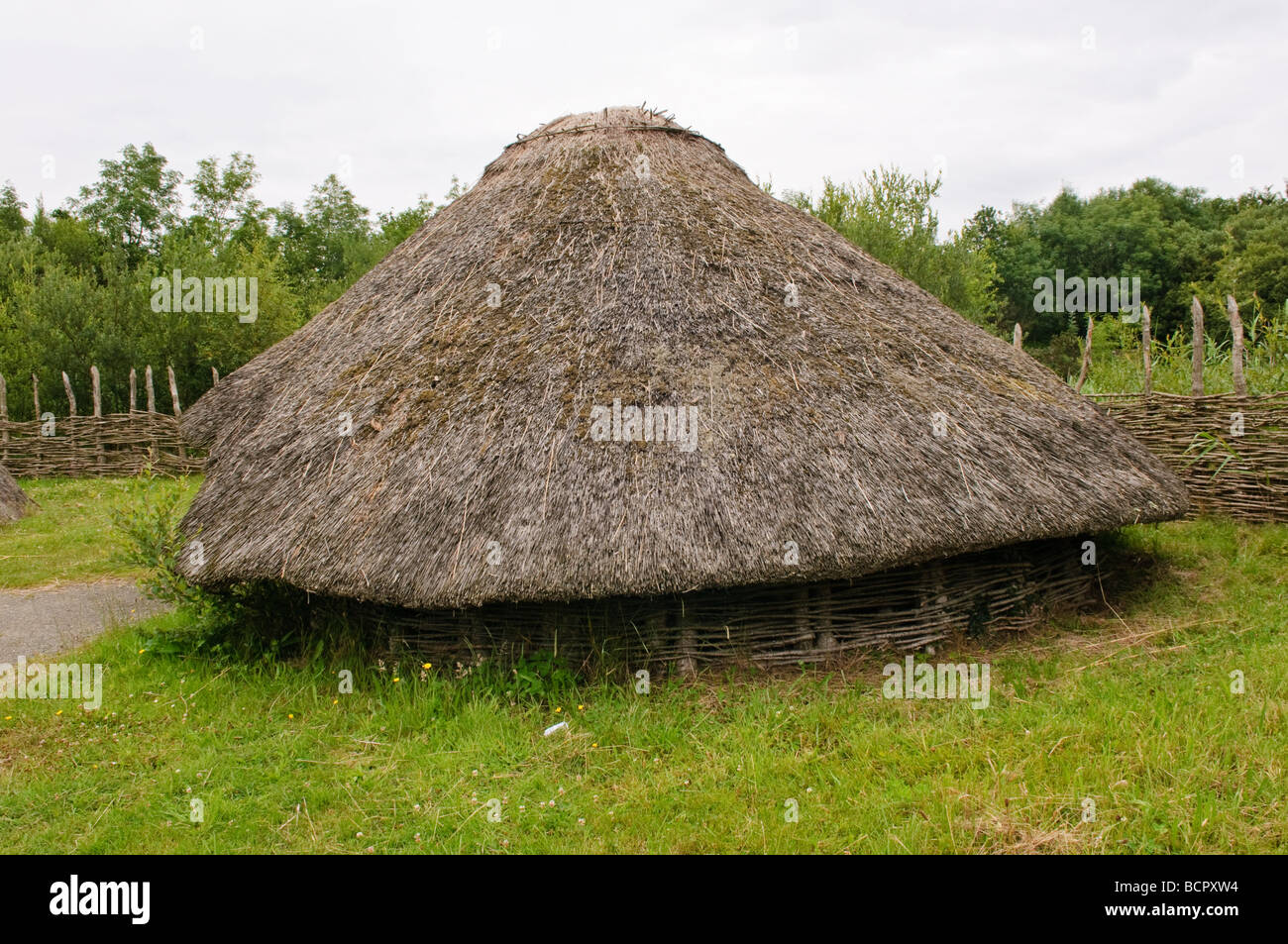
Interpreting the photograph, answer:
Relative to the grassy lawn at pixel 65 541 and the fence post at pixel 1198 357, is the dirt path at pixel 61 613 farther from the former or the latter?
the fence post at pixel 1198 357

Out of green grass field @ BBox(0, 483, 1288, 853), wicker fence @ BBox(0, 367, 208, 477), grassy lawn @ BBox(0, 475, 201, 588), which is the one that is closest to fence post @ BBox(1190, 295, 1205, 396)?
green grass field @ BBox(0, 483, 1288, 853)

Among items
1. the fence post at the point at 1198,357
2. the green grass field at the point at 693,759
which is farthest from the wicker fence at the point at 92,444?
the fence post at the point at 1198,357

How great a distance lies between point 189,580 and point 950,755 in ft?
16.4

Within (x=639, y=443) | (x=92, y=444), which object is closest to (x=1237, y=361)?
(x=639, y=443)

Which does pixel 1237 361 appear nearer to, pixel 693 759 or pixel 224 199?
pixel 693 759

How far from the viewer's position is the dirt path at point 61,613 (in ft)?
24.4

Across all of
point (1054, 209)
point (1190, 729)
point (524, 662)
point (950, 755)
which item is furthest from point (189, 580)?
point (1054, 209)

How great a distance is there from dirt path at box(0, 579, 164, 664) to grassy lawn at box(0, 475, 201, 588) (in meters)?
0.40

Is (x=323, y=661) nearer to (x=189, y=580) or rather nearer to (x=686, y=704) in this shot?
(x=189, y=580)

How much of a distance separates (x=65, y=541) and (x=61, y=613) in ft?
12.2

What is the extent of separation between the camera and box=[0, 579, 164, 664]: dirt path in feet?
24.4

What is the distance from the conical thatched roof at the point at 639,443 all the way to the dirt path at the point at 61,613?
1799 millimetres

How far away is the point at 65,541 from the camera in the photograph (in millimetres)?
11555

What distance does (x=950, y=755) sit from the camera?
4488 mm
